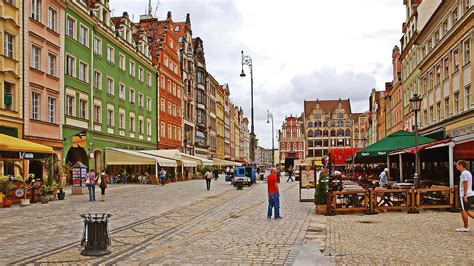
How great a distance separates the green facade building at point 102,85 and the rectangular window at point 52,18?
1.27 meters

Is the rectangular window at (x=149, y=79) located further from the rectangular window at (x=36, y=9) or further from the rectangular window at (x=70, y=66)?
the rectangular window at (x=36, y=9)

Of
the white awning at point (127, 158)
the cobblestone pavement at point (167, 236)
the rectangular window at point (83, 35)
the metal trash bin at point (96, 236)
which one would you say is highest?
the rectangular window at point (83, 35)

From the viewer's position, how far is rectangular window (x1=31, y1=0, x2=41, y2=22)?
101 feet

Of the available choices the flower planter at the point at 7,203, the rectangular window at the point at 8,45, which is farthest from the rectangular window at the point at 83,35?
the flower planter at the point at 7,203

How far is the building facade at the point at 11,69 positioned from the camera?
1073 inches

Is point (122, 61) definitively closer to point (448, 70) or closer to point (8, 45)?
point (8, 45)

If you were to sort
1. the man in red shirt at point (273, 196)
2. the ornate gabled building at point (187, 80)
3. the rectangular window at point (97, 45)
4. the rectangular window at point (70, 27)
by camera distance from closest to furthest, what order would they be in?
1. the man in red shirt at point (273, 196)
2. the rectangular window at point (70, 27)
3. the rectangular window at point (97, 45)
4. the ornate gabled building at point (187, 80)

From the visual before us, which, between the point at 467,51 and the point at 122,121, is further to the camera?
the point at 122,121

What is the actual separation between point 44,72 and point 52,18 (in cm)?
428

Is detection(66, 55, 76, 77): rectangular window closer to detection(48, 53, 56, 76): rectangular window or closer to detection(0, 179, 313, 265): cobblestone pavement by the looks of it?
detection(48, 53, 56, 76): rectangular window

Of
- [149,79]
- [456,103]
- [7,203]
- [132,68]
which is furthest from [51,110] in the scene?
[456,103]

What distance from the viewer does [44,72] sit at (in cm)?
3183

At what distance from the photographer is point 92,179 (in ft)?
77.7

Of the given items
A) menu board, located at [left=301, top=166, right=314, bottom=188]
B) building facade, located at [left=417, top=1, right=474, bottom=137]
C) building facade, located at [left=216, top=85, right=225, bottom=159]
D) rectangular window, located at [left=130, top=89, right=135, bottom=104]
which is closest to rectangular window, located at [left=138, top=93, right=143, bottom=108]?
rectangular window, located at [left=130, top=89, right=135, bottom=104]
